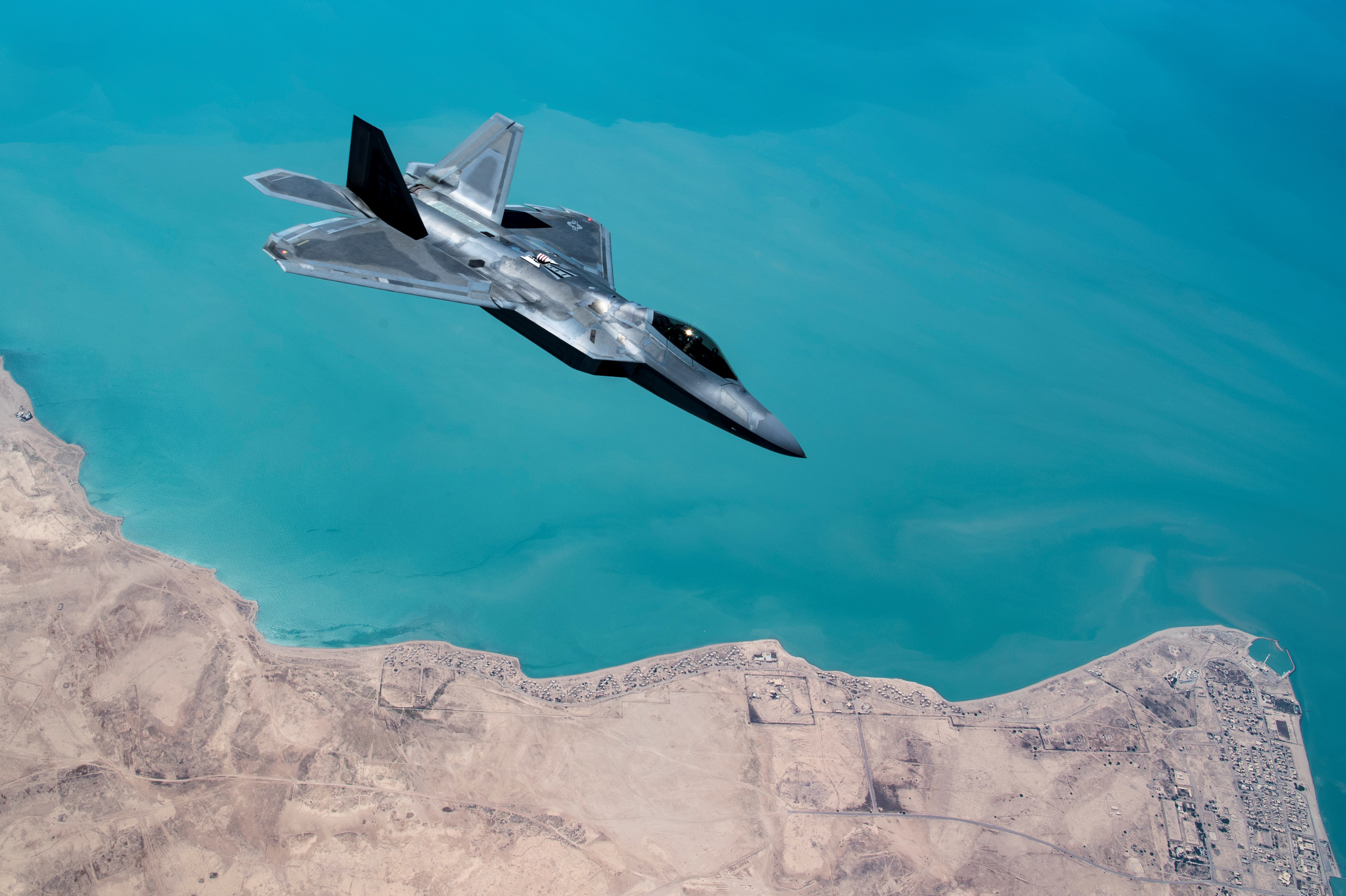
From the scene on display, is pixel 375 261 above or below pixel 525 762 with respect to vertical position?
above

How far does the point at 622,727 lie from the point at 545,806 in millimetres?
2548

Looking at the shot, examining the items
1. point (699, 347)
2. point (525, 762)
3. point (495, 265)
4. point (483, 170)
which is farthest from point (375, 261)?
point (525, 762)

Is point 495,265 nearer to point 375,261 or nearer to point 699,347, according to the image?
point 375,261

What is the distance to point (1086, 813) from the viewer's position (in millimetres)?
18141

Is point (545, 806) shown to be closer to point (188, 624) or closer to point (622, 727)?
point (622, 727)

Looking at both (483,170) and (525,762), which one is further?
(483,170)

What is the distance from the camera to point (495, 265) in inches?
773

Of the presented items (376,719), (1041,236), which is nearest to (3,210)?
(376,719)

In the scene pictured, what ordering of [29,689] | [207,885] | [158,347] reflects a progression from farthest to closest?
[158,347] < [29,689] < [207,885]

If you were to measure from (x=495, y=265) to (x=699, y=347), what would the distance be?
619 centimetres

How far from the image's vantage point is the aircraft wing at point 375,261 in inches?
729

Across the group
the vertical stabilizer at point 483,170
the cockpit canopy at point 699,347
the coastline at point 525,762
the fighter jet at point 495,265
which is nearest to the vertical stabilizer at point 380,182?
the fighter jet at point 495,265

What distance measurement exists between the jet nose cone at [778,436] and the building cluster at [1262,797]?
13317mm

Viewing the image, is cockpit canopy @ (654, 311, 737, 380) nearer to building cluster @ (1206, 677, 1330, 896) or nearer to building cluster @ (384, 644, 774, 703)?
building cluster @ (384, 644, 774, 703)
